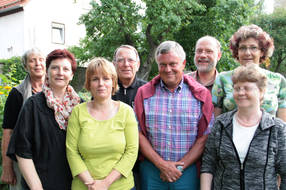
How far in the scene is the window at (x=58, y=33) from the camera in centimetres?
1860

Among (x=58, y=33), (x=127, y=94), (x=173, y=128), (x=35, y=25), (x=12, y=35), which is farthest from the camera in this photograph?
(x=58, y=33)

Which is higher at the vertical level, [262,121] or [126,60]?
[126,60]

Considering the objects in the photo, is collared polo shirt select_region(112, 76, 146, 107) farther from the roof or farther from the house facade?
the roof

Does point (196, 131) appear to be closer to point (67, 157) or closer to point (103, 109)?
point (103, 109)

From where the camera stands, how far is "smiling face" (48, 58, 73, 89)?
2.65 m

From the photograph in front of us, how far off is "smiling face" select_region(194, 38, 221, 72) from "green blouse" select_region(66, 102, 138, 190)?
5.36 ft

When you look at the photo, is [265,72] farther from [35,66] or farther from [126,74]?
[35,66]

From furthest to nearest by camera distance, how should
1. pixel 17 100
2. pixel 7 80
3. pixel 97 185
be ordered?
pixel 7 80 → pixel 17 100 → pixel 97 185

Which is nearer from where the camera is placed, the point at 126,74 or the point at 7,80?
the point at 126,74

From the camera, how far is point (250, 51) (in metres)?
2.91

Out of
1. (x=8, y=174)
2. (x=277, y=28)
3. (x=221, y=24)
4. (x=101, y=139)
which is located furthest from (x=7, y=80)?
(x=277, y=28)

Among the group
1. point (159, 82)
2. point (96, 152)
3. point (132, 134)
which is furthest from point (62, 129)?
point (159, 82)

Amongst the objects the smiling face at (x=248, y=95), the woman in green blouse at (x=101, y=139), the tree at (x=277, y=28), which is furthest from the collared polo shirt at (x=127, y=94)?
the tree at (x=277, y=28)

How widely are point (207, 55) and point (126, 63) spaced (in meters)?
1.17
